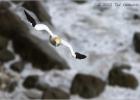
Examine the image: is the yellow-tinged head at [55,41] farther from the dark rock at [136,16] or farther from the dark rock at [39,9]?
the dark rock at [136,16]

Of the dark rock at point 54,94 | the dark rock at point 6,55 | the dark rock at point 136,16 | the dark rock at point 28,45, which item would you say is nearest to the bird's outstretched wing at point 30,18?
the dark rock at point 54,94

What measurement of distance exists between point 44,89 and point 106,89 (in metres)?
0.86

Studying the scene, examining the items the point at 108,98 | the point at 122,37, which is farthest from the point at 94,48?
the point at 108,98

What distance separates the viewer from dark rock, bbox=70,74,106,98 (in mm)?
4891

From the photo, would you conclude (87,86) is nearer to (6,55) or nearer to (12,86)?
(12,86)

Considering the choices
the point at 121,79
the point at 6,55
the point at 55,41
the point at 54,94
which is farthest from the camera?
the point at 6,55

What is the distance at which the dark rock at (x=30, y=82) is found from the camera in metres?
5.04

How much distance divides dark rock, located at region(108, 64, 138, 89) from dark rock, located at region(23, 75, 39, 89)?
1047 millimetres

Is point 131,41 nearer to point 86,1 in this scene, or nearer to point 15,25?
point 86,1

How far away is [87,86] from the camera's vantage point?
4.91 meters

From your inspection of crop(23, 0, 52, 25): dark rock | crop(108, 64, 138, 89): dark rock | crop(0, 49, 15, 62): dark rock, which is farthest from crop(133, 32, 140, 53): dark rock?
crop(0, 49, 15, 62): dark rock

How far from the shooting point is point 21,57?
5391mm

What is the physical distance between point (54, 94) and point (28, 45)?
0.94 meters

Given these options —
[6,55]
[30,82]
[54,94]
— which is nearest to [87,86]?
[54,94]
